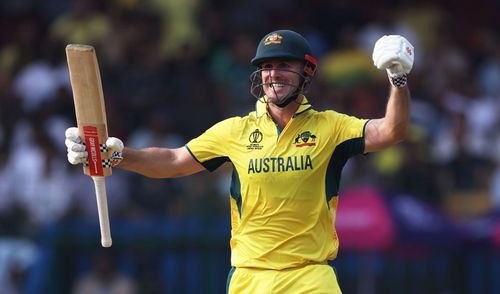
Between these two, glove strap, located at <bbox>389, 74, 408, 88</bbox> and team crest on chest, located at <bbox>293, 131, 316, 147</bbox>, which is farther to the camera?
team crest on chest, located at <bbox>293, 131, 316, 147</bbox>

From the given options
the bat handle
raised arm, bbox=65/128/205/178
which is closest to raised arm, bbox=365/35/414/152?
raised arm, bbox=65/128/205/178

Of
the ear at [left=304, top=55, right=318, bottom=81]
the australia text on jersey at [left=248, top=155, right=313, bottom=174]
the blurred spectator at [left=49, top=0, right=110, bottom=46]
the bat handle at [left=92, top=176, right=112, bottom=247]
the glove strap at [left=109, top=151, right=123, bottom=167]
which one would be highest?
the blurred spectator at [left=49, top=0, right=110, bottom=46]

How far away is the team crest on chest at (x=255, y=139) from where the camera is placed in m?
6.24

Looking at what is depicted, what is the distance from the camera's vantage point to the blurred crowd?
1144 centimetres

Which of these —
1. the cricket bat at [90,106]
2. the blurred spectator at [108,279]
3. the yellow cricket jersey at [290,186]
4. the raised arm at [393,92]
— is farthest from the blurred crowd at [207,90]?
the cricket bat at [90,106]

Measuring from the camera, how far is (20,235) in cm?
1159

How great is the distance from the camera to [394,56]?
579 cm

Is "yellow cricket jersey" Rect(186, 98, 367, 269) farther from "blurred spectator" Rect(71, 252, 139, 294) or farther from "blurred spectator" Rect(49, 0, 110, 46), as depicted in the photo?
"blurred spectator" Rect(49, 0, 110, 46)

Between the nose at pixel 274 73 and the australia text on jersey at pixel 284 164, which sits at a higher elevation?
the nose at pixel 274 73

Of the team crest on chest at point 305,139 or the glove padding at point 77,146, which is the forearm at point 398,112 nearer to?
the team crest on chest at point 305,139

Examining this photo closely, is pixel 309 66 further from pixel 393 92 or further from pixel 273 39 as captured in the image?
pixel 393 92

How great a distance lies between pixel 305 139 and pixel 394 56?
71 centimetres

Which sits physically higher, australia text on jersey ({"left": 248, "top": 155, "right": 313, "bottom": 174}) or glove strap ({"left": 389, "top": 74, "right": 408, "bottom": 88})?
glove strap ({"left": 389, "top": 74, "right": 408, "bottom": 88})

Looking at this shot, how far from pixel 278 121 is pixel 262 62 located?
0.32 metres
